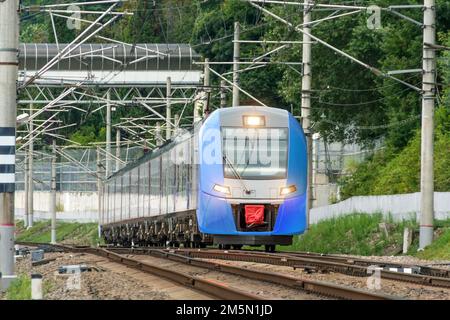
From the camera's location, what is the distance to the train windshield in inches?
1200

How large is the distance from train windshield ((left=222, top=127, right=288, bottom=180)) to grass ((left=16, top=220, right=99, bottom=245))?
57236mm

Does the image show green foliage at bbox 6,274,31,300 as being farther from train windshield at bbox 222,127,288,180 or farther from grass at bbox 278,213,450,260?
grass at bbox 278,213,450,260

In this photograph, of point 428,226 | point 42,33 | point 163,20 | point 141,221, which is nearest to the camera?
point 428,226

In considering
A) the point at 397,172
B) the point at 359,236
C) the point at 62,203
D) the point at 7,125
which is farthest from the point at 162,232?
the point at 62,203

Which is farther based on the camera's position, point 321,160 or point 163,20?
point 163,20

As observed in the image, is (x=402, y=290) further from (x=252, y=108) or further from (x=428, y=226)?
(x=428, y=226)

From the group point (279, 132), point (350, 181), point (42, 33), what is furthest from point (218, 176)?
point (42, 33)

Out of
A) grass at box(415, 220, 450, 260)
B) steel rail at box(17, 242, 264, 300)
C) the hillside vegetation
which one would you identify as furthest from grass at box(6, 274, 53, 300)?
the hillside vegetation

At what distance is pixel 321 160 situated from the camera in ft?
244

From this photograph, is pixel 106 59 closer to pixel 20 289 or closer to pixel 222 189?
pixel 222 189

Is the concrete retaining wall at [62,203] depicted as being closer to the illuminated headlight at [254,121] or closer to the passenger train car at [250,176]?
the passenger train car at [250,176]

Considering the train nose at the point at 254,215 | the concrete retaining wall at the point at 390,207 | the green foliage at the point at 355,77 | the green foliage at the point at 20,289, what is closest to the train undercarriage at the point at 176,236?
the train nose at the point at 254,215

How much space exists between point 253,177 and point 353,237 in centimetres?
1076
